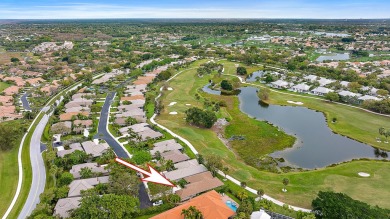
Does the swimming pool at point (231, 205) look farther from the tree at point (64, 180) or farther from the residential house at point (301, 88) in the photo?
the residential house at point (301, 88)

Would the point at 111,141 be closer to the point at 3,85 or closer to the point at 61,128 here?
the point at 61,128

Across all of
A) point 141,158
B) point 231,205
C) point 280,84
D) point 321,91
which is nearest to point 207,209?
point 231,205

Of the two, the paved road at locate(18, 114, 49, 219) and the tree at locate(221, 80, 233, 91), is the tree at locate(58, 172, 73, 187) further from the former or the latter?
the tree at locate(221, 80, 233, 91)

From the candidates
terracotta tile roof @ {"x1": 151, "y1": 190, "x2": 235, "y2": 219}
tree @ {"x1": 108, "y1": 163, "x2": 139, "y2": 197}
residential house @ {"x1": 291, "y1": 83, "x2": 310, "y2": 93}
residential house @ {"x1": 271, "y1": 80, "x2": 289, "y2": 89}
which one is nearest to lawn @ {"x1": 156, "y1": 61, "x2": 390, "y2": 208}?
terracotta tile roof @ {"x1": 151, "y1": 190, "x2": 235, "y2": 219}

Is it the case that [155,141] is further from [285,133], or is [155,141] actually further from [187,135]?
[285,133]

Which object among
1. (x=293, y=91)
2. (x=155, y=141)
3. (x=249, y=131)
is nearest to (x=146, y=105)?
(x=155, y=141)

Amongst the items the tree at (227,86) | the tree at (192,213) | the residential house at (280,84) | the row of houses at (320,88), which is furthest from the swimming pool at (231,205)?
the residential house at (280,84)
